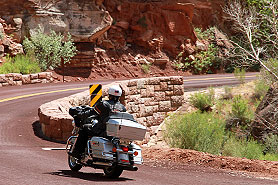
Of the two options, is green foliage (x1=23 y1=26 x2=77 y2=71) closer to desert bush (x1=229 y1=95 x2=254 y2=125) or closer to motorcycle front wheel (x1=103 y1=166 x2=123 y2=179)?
desert bush (x1=229 y1=95 x2=254 y2=125)

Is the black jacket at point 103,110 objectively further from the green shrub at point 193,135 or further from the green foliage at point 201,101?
the green foliage at point 201,101

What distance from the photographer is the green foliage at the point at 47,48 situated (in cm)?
2711

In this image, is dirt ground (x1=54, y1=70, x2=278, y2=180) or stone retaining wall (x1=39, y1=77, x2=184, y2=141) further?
stone retaining wall (x1=39, y1=77, x2=184, y2=141)

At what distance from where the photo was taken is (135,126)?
751cm

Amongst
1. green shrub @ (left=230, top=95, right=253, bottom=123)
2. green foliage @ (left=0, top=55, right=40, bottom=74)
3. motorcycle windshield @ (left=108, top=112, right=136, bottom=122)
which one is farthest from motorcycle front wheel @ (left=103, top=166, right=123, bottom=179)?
green foliage @ (left=0, top=55, right=40, bottom=74)

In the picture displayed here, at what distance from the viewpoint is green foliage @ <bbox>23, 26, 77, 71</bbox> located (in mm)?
27109

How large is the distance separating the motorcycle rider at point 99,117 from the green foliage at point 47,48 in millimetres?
19138

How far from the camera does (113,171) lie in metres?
7.79

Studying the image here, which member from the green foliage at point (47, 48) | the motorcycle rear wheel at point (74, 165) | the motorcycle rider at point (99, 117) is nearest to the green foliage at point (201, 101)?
the green foliage at point (47, 48)

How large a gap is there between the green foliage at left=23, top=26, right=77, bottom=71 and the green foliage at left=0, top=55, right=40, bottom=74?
1.16 metres

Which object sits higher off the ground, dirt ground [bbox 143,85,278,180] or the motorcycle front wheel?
the motorcycle front wheel

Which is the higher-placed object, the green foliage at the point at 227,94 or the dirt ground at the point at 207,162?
the dirt ground at the point at 207,162

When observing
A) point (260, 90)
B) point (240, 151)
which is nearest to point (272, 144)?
point (240, 151)

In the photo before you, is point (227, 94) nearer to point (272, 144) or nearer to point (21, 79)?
point (272, 144)
